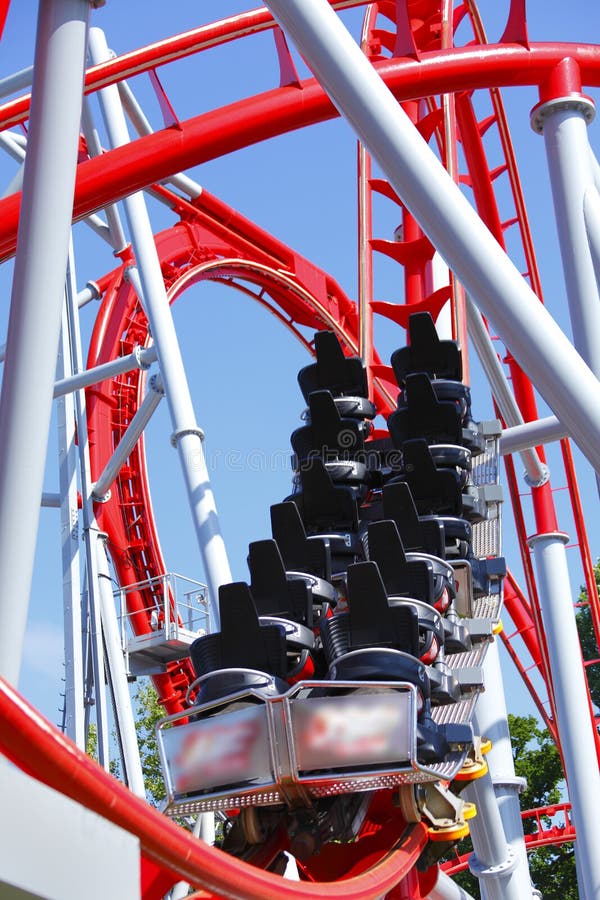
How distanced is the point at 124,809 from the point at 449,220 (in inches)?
113

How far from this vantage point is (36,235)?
390cm

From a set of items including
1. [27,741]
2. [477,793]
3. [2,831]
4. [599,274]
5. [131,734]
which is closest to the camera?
[2,831]

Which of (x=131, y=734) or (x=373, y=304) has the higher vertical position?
(x=373, y=304)

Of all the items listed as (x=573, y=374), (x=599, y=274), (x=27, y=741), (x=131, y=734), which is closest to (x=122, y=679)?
(x=131, y=734)

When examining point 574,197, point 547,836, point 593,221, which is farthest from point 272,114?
point 547,836

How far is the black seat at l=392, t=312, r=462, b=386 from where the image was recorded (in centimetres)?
729

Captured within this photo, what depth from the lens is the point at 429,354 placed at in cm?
734

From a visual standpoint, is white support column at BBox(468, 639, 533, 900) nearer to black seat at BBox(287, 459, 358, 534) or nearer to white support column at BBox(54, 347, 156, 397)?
black seat at BBox(287, 459, 358, 534)

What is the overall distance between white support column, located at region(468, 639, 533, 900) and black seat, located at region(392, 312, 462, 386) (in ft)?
5.48

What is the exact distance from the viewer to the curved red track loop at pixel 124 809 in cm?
185

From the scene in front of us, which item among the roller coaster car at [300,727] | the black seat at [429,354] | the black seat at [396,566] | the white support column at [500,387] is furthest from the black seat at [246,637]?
the white support column at [500,387]

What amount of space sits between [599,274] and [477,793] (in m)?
3.21

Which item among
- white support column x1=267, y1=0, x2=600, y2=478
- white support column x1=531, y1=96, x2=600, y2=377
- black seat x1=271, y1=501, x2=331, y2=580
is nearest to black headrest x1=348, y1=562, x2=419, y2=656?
black seat x1=271, y1=501, x2=331, y2=580

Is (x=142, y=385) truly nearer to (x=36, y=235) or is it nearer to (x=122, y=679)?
(x=122, y=679)
